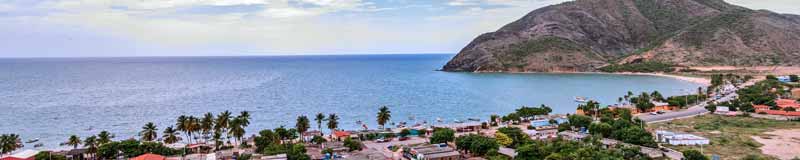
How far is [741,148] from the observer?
47.5 metres

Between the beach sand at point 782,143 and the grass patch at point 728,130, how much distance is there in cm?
80

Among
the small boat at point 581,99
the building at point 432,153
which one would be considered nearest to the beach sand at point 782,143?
the building at point 432,153

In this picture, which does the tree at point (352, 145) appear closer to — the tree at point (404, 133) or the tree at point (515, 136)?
the tree at point (404, 133)

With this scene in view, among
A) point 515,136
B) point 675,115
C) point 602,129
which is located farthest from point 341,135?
point 675,115

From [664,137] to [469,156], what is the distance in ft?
66.4

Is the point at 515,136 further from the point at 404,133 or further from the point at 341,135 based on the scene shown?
the point at 341,135

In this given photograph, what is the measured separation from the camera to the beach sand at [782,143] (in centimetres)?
4522

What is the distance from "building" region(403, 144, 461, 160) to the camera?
1754 inches

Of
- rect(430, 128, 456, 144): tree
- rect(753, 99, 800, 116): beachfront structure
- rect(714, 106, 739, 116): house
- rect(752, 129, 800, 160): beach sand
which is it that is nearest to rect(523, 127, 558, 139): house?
rect(430, 128, 456, 144): tree

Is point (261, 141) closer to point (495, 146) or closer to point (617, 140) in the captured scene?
point (495, 146)

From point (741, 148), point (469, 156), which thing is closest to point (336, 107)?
point (469, 156)

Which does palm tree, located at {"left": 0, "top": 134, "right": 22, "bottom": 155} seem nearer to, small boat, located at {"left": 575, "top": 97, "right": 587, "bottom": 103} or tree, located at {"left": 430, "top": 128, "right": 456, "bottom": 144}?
tree, located at {"left": 430, "top": 128, "right": 456, "bottom": 144}

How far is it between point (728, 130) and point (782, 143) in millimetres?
8418

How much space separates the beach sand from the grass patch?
2.62 ft
